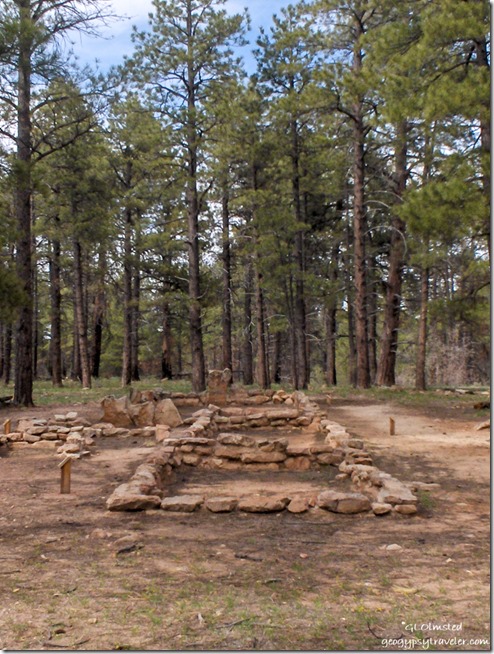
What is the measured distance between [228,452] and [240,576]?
469cm

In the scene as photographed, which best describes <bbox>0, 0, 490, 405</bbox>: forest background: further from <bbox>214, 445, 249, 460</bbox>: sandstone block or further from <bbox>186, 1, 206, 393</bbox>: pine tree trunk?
<bbox>214, 445, 249, 460</bbox>: sandstone block

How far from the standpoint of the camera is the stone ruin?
226 inches

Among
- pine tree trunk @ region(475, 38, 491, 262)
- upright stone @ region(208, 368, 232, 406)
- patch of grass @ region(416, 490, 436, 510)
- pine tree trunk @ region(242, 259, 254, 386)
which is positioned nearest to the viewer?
patch of grass @ region(416, 490, 436, 510)

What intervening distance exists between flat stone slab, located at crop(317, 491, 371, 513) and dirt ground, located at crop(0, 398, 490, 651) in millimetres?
96

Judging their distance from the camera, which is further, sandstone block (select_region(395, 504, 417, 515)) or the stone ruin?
the stone ruin

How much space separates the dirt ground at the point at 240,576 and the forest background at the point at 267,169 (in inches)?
264

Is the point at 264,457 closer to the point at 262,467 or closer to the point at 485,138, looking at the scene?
the point at 262,467

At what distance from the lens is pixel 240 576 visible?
399 centimetres

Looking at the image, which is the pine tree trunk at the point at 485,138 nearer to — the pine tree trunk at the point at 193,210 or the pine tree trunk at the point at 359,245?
the pine tree trunk at the point at 359,245

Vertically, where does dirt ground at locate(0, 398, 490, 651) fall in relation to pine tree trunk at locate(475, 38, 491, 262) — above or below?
below

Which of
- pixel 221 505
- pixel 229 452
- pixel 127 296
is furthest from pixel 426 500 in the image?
pixel 127 296

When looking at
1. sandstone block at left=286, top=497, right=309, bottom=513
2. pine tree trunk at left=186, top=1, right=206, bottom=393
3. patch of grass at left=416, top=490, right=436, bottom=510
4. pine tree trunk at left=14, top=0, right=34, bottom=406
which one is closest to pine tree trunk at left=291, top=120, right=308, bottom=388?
pine tree trunk at left=186, top=1, right=206, bottom=393

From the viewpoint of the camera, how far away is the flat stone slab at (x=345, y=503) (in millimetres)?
5621

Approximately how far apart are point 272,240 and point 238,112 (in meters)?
4.38
